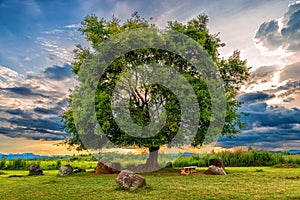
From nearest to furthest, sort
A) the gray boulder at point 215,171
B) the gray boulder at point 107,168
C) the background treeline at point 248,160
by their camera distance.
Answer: the gray boulder at point 215,171 → the gray boulder at point 107,168 → the background treeline at point 248,160

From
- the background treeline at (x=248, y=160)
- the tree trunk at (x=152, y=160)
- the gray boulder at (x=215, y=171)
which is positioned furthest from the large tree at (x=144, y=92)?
the background treeline at (x=248, y=160)

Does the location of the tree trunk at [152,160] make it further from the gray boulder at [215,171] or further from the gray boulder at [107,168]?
the gray boulder at [215,171]

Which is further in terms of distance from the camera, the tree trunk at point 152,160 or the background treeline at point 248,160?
the background treeline at point 248,160

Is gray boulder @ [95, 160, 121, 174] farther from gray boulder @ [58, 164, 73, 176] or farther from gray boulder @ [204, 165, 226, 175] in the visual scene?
gray boulder @ [204, 165, 226, 175]

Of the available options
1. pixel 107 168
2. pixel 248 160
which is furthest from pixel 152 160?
pixel 248 160

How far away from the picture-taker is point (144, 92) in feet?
109

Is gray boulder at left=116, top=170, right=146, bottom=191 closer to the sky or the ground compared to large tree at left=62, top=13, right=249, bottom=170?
closer to the ground

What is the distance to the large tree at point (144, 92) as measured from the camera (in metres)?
30.7

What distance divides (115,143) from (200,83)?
9424mm

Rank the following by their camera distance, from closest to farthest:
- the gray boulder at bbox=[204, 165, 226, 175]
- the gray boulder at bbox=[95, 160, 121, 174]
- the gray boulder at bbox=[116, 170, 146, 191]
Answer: the gray boulder at bbox=[116, 170, 146, 191], the gray boulder at bbox=[204, 165, 226, 175], the gray boulder at bbox=[95, 160, 121, 174]

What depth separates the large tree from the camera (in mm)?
30688

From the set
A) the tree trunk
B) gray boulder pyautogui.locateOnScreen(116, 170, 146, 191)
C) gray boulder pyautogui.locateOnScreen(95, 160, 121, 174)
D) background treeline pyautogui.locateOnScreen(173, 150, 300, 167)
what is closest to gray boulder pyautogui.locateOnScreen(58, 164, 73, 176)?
gray boulder pyautogui.locateOnScreen(95, 160, 121, 174)

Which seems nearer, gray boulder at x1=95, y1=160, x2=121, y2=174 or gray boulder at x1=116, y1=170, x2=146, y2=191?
gray boulder at x1=116, y1=170, x2=146, y2=191

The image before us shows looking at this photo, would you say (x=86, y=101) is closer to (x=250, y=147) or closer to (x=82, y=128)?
(x=82, y=128)
